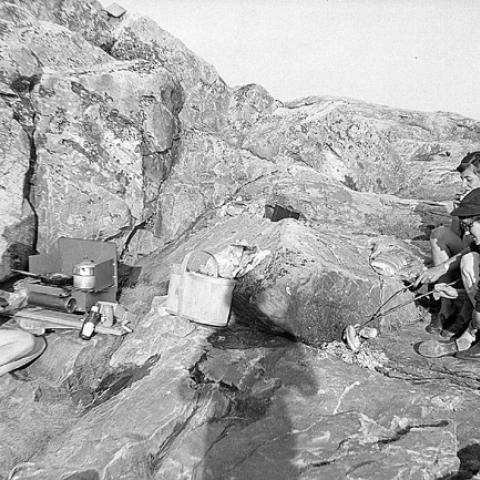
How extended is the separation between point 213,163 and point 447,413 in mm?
5615

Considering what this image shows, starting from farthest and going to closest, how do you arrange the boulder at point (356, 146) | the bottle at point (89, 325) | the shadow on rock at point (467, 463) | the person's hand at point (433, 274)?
the boulder at point (356, 146), the bottle at point (89, 325), the person's hand at point (433, 274), the shadow on rock at point (467, 463)

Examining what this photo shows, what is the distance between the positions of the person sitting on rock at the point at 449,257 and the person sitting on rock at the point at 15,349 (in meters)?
3.92

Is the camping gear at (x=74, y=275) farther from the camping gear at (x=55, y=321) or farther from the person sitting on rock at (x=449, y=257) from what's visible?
the person sitting on rock at (x=449, y=257)

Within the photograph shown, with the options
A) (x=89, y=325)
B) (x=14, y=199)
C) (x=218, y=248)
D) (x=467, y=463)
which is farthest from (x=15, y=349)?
(x=467, y=463)

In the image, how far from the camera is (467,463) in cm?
276

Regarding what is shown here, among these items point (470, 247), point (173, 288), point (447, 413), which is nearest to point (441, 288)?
point (470, 247)

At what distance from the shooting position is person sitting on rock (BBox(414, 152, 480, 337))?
4.39 m

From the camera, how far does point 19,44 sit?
660cm

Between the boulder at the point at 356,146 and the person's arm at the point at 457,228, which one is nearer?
the person's arm at the point at 457,228

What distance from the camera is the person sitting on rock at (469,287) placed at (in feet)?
12.0

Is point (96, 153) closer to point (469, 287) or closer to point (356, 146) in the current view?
point (356, 146)

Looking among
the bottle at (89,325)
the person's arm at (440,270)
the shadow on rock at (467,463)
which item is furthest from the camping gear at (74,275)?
the shadow on rock at (467,463)

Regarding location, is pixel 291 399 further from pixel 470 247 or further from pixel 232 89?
pixel 232 89

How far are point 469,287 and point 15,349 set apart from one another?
4230 mm
